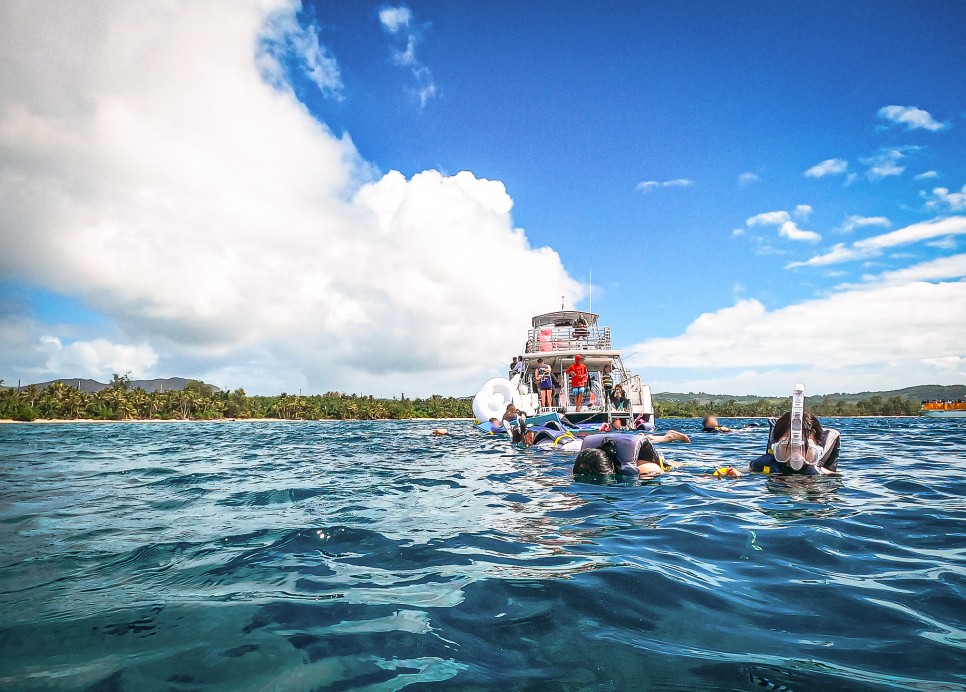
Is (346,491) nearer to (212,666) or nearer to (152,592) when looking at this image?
(152,592)

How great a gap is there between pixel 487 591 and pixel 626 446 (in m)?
5.68

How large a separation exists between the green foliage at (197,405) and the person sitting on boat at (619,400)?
5794 cm

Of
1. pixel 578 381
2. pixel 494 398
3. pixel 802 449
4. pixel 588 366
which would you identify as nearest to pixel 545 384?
pixel 578 381

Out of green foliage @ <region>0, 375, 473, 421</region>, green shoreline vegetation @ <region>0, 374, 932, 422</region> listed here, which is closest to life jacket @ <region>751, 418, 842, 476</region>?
green shoreline vegetation @ <region>0, 374, 932, 422</region>

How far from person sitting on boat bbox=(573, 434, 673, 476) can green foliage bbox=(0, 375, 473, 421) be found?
63850 millimetres

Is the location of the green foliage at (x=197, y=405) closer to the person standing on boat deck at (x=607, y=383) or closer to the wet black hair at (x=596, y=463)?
the person standing on boat deck at (x=607, y=383)

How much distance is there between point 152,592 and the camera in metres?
3.34

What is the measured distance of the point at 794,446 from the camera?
25.2 ft

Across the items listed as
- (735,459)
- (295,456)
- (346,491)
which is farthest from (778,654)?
(295,456)

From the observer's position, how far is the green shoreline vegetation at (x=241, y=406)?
54838 millimetres

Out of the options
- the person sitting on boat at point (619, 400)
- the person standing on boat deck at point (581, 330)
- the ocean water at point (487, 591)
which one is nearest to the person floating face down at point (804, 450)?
the ocean water at point (487, 591)

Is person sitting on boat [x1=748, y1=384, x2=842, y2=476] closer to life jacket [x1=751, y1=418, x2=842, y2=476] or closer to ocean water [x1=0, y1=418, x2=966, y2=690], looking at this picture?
life jacket [x1=751, y1=418, x2=842, y2=476]

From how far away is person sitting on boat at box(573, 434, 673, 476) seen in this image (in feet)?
27.3

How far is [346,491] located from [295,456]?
22.9 ft
